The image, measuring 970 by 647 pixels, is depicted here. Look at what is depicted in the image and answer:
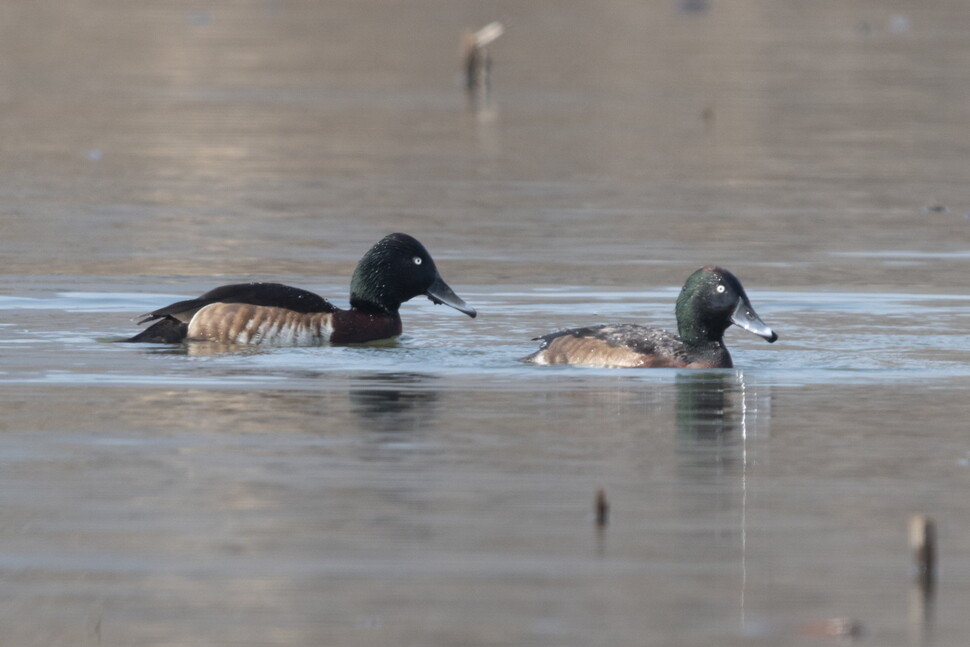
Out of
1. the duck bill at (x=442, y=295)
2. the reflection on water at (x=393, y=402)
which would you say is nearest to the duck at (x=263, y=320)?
the duck bill at (x=442, y=295)

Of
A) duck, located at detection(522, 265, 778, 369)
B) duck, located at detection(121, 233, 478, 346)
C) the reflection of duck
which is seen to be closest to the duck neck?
duck, located at detection(522, 265, 778, 369)

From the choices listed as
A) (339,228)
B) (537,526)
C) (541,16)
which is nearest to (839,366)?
(537,526)

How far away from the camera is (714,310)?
1354 cm

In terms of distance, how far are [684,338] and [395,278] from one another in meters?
2.59

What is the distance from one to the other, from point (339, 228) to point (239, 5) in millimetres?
49511

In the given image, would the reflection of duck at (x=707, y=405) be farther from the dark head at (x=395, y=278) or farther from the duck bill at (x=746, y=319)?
the dark head at (x=395, y=278)

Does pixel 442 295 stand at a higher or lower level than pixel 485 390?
higher

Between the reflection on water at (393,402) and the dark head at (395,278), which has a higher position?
the dark head at (395,278)

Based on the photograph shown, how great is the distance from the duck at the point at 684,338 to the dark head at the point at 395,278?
170 centimetres

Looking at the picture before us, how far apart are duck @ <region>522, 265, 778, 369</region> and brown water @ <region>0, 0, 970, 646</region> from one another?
20 cm

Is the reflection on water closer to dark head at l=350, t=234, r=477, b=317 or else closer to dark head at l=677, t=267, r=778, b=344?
dark head at l=677, t=267, r=778, b=344

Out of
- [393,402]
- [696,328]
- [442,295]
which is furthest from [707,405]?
[442,295]

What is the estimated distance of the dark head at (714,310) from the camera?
1355cm

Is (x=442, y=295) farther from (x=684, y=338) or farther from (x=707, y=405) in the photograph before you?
(x=707, y=405)
